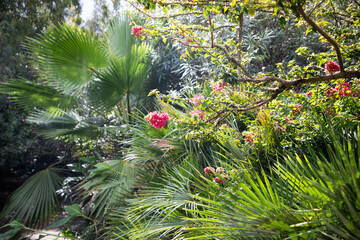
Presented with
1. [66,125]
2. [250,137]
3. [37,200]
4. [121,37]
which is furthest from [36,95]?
[250,137]

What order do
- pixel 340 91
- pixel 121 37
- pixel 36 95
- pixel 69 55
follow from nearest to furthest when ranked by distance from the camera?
pixel 340 91
pixel 69 55
pixel 36 95
pixel 121 37

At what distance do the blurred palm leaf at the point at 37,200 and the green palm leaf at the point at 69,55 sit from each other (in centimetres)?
117

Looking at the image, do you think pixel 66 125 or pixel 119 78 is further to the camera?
pixel 66 125

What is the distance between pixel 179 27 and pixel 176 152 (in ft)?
3.61

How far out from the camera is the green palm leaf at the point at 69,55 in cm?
306

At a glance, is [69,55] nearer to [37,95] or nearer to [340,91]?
[37,95]

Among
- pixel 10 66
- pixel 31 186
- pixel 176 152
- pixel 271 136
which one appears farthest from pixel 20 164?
pixel 271 136

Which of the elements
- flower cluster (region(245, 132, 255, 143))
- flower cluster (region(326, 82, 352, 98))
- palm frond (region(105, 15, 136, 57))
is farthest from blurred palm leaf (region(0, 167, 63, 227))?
flower cluster (region(326, 82, 352, 98))

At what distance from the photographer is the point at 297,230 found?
1090 millimetres

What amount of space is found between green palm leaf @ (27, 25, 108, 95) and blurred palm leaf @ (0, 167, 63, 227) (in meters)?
1.17

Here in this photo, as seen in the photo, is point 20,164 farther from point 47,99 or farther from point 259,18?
point 259,18

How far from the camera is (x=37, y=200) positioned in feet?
10.8

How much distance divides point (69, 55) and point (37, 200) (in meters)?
1.74

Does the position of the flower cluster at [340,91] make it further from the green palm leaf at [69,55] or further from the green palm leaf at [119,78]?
the green palm leaf at [69,55]
